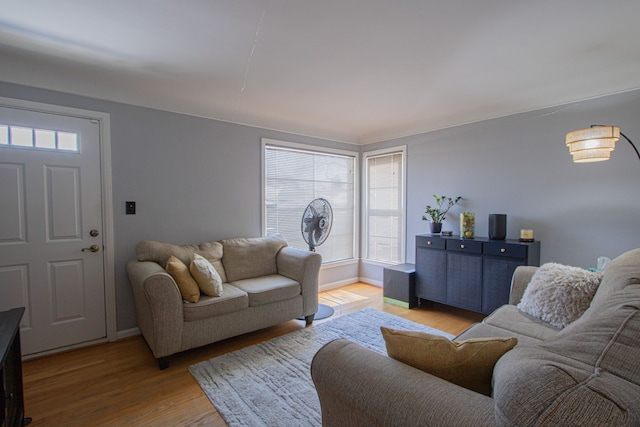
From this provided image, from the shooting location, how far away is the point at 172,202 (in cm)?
298

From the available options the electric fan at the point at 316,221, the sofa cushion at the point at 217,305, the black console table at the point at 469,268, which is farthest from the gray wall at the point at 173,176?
the black console table at the point at 469,268

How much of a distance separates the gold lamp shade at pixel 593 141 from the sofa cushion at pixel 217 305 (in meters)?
2.74

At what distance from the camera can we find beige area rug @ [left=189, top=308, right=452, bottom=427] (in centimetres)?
174

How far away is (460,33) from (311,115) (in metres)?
1.97

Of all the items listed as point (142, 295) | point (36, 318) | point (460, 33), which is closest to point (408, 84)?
point (460, 33)

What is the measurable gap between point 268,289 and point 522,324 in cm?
192

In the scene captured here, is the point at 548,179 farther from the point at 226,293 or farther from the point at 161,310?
the point at 161,310

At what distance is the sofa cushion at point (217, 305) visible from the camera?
2295 mm

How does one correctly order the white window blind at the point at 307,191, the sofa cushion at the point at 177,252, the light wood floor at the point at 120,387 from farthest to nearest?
1. the white window blind at the point at 307,191
2. the sofa cushion at the point at 177,252
3. the light wood floor at the point at 120,387

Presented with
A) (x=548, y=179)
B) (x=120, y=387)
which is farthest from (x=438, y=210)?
(x=120, y=387)

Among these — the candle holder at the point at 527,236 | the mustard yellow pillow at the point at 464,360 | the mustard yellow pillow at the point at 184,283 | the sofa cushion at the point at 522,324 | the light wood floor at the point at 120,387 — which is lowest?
the light wood floor at the point at 120,387

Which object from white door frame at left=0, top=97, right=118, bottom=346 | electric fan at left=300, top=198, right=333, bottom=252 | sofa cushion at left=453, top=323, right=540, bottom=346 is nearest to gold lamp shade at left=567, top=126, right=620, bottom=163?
sofa cushion at left=453, top=323, right=540, bottom=346

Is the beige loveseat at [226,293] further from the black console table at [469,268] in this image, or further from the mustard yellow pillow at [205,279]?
the black console table at [469,268]

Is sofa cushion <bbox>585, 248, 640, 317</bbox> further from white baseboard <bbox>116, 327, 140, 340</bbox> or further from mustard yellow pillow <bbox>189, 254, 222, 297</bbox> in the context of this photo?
white baseboard <bbox>116, 327, 140, 340</bbox>
